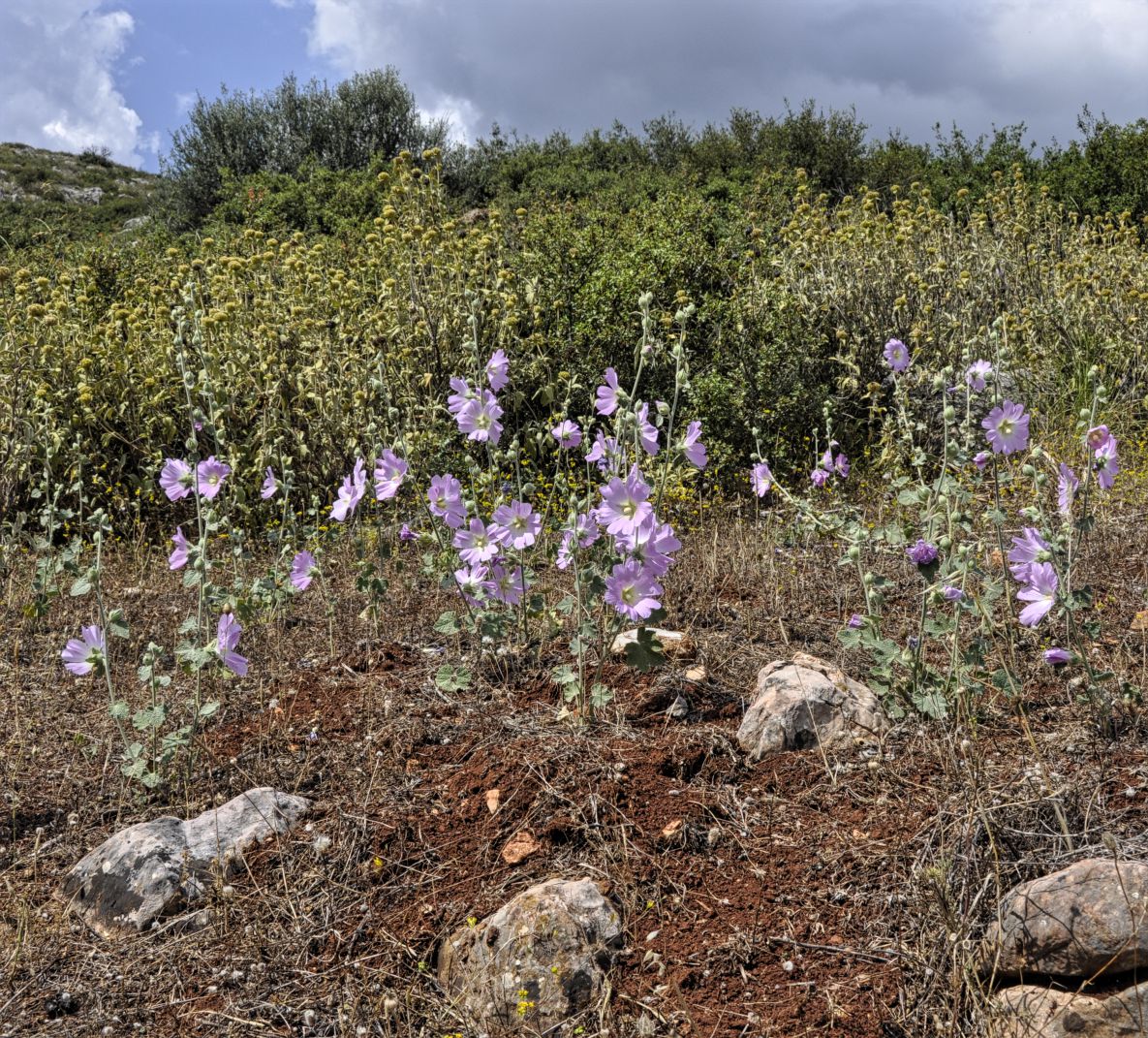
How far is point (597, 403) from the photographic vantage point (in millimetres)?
3041

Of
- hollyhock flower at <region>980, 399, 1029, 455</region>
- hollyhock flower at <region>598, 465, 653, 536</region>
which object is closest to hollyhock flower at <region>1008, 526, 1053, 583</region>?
hollyhock flower at <region>980, 399, 1029, 455</region>

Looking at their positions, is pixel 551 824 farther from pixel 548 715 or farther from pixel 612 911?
pixel 548 715

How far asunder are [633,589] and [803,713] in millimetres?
555

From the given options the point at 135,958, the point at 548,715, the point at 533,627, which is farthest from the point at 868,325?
the point at 135,958

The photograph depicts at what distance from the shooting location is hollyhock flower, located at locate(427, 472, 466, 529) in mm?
3236

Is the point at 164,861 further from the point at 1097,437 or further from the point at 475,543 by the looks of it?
the point at 1097,437

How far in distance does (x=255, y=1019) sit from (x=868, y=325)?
546 cm

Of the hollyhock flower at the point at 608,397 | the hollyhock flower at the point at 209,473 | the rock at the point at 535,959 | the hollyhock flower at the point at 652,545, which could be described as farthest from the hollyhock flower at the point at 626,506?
the hollyhock flower at the point at 209,473

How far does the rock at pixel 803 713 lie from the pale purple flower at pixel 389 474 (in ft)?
4.02

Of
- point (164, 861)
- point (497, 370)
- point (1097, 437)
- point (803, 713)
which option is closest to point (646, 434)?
point (497, 370)

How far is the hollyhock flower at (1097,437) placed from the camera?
2.82 meters

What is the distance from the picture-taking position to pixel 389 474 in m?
3.26

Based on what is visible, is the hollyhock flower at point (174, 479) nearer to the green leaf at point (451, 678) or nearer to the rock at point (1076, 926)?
the green leaf at point (451, 678)

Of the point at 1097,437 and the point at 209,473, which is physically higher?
the point at 1097,437
